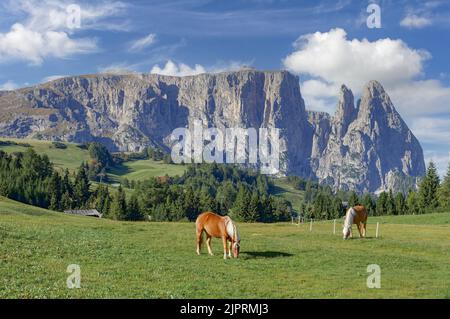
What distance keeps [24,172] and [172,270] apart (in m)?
153

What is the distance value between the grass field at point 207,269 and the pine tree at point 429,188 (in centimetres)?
11694

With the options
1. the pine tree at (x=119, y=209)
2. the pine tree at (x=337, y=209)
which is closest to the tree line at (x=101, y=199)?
the pine tree at (x=119, y=209)

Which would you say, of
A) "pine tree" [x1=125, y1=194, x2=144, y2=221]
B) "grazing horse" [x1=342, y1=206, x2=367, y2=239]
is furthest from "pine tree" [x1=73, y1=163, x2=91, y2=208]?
"grazing horse" [x1=342, y1=206, x2=367, y2=239]

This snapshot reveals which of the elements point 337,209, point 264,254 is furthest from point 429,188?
point 264,254

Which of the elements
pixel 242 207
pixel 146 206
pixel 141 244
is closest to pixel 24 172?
pixel 146 206

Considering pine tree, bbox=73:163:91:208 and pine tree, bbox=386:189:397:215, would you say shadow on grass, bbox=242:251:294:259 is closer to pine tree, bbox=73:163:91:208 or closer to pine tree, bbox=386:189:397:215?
pine tree, bbox=386:189:397:215

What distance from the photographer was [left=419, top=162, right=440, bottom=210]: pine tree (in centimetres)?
14712

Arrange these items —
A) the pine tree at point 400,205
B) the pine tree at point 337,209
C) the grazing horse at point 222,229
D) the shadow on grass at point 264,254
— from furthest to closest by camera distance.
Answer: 1. the pine tree at point 337,209
2. the pine tree at point 400,205
3. the shadow on grass at point 264,254
4. the grazing horse at point 222,229

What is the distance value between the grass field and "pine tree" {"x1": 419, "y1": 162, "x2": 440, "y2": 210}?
117 metres

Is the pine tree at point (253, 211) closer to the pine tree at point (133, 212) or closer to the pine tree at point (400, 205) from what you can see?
the pine tree at point (133, 212)

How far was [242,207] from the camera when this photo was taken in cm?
17275

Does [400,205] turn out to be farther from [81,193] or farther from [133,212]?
[81,193]

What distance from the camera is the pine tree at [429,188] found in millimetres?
147125
